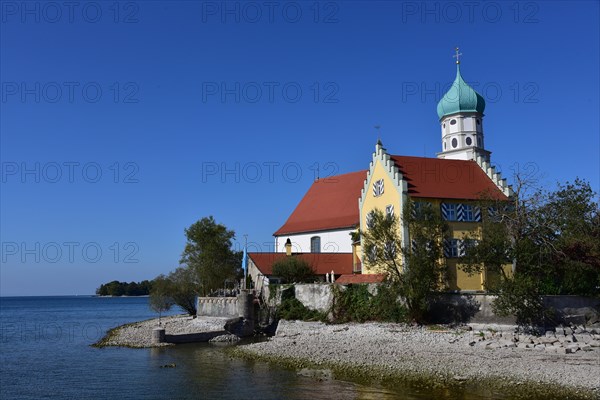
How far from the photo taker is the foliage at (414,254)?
35.3 m

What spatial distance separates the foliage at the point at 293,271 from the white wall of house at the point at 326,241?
17.0ft

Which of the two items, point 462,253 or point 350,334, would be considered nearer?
point 350,334

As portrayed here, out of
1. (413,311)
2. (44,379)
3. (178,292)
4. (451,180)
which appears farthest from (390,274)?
(178,292)

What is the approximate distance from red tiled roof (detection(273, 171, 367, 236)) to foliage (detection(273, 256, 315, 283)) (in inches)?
240

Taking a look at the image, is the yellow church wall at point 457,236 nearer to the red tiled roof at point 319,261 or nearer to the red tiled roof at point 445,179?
the red tiled roof at point 445,179

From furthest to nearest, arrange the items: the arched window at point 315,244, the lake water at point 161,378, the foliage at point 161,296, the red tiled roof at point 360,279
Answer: the foliage at point 161,296 → the arched window at point 315,244 → the red tiled roof at point 360,279 → the lake water at point 161,378

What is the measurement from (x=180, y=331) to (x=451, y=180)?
24849mm

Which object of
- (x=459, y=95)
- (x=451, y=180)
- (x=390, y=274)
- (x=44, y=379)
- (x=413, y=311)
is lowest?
(x=44, y=379)

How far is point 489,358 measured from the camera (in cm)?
2806

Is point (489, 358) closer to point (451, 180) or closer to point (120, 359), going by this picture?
point (451, 180)

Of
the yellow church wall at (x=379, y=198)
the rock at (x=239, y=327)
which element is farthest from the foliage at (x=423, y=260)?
the rock at (x=239, y=327)

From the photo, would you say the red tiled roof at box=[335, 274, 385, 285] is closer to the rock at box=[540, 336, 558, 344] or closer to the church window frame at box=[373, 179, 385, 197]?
the church window frame at box=[373, 179, 385, 197]

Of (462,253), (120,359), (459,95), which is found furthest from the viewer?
(459,95)

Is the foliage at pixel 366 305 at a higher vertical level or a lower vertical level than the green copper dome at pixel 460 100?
lower
